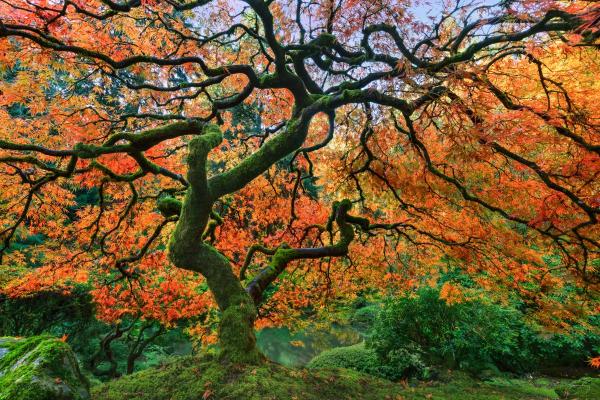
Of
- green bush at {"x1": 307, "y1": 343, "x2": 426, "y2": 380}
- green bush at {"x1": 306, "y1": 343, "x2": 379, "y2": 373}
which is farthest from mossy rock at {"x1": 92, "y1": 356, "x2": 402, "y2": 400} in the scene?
green bush at {"x1": 306, "y1": 343, "x2": 379, "y2": 373}

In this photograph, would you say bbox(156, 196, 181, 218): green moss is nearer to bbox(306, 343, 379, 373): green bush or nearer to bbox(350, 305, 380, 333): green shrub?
bbox(306, 343, 379, 373): green bush

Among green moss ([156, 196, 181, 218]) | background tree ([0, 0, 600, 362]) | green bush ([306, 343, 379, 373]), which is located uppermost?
background tree ([0, 0, 600, 362])

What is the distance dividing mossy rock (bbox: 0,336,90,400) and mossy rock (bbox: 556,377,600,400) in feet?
25.6

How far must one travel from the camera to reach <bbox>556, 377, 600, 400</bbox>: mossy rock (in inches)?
237

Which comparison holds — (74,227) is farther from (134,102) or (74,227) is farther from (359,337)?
(359,337)

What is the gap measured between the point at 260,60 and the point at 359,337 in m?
10.2

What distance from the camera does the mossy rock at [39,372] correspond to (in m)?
2.22

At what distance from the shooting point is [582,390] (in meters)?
6.25

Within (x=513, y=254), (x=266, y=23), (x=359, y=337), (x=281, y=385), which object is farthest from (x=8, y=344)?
(x=359, y=337)

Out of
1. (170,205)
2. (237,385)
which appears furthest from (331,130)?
(237,385)

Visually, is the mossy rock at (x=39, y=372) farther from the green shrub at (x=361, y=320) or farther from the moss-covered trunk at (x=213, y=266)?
the green shrub at (x=361, y=320)

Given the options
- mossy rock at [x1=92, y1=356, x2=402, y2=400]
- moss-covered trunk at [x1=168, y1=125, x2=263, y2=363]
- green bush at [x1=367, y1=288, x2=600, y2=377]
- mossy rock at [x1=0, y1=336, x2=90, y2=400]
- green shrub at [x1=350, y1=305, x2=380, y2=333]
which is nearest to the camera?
mossy rock at [x1=0, y1=336, x2=90, y2=400]

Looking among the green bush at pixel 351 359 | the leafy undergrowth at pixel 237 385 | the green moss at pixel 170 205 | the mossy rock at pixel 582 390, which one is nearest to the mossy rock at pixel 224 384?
the leafy undergrowth at pixel 237 385

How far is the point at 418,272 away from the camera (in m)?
7.21
